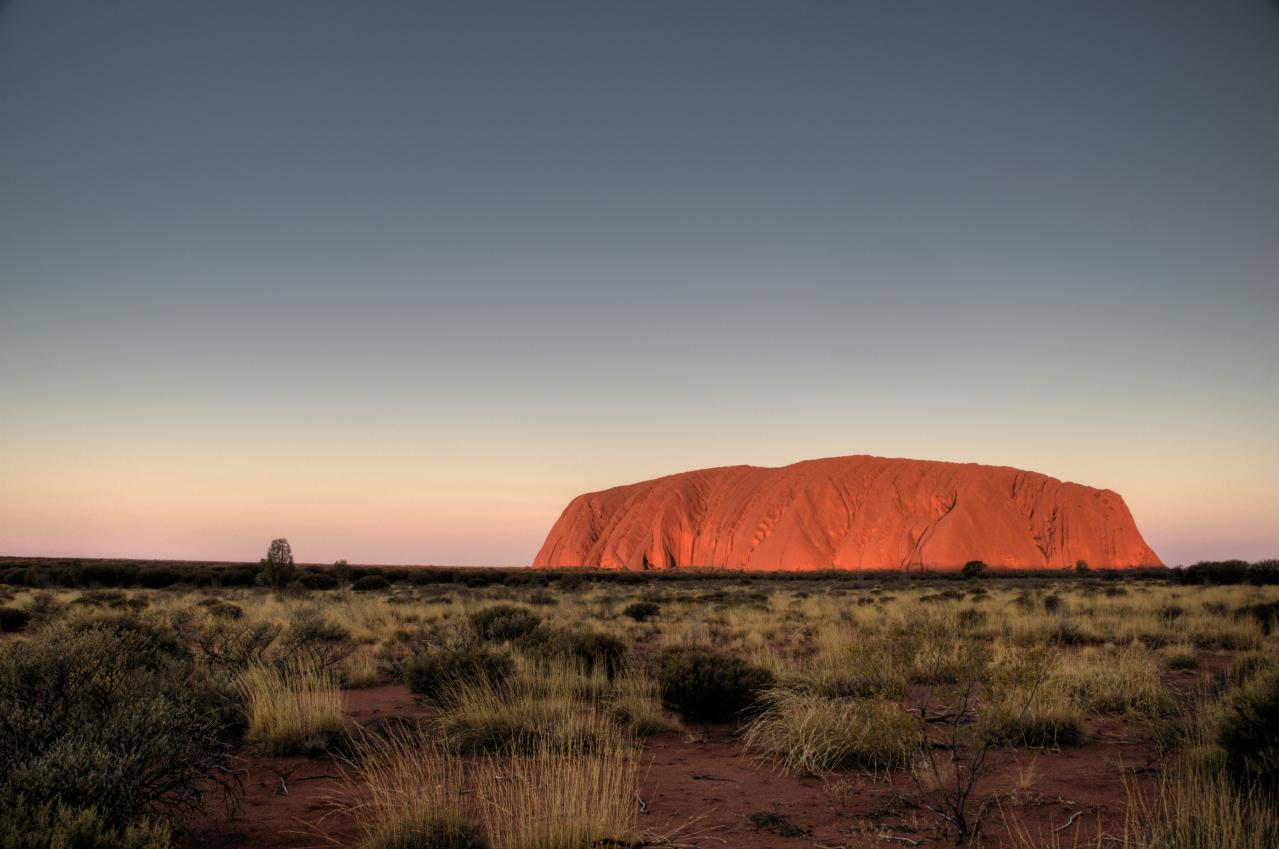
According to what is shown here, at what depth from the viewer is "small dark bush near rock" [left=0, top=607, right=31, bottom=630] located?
15414 millimetres

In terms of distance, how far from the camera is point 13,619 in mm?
15617

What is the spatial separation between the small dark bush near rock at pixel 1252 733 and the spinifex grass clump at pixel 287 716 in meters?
7.10

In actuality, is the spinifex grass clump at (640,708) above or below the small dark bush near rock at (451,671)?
below

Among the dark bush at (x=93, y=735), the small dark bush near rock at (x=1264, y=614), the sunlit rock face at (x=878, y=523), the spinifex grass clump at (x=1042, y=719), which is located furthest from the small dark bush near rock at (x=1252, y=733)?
the sunlit rock face at (x=878, y=523)

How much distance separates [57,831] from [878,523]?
6552 cm

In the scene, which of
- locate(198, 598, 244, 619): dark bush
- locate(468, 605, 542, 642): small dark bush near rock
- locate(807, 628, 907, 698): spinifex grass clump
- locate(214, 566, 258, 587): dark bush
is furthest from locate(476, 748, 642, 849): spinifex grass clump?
locate(214, 566, 258, 587): dark bush

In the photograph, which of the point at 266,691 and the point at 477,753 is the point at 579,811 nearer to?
the point at 477,753

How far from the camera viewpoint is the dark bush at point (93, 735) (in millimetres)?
3590

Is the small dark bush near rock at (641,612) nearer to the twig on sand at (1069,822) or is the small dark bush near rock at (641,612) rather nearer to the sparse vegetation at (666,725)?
the sparse vegetation at (666,725)

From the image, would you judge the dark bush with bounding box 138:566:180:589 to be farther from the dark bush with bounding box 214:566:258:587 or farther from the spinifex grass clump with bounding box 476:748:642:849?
the spinifex grass clump with bounding box 476:748:642:849

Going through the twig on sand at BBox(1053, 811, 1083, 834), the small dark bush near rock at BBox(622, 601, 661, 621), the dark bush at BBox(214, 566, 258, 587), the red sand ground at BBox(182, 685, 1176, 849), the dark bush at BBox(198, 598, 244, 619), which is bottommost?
the dark bush at BBox(214, 566, 258, 587)

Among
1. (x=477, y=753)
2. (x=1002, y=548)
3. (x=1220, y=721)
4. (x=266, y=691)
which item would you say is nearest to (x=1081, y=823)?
(x=1220, y=721)

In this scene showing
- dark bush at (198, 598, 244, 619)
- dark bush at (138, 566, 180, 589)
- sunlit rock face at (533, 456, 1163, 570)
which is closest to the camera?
dark bush at (198, 598, 244, 619)

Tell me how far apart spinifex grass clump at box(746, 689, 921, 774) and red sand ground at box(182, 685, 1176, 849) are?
0.21 m
